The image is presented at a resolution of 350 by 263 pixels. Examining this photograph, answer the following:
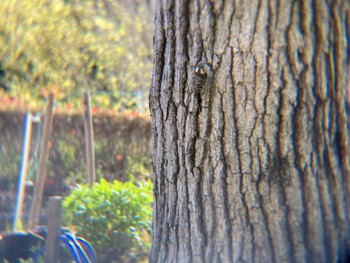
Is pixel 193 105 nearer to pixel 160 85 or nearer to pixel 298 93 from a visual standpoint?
pixel 160 85

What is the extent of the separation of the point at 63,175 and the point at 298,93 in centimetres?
574

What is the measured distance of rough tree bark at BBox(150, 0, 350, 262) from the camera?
222 centimetres

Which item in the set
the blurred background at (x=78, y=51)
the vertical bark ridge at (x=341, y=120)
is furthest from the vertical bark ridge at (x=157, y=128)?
the blurred background at (x=78, y=51)

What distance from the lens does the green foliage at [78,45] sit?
10180mm

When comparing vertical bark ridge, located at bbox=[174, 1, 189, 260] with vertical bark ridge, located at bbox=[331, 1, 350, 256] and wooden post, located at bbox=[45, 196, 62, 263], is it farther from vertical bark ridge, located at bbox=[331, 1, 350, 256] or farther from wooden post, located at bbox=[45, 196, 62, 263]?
wooden post, located at bbox=[45, 196, 62, 263]

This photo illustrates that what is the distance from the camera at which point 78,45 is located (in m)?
10.2

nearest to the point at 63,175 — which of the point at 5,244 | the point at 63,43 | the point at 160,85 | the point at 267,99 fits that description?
the point at 5,244

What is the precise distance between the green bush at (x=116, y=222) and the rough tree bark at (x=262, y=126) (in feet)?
6.56

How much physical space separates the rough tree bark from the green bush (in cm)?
200

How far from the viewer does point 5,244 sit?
166 inches

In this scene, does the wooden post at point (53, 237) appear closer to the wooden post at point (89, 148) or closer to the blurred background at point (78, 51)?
the wooden post at point (89, 148)

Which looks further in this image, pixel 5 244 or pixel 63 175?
pixel 63 175

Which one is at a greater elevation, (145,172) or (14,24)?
(14,24)

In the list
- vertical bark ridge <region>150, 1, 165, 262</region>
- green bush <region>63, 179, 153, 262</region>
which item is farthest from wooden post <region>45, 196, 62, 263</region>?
vertical bark ridge <region>150, 1, 165, 262</region>
